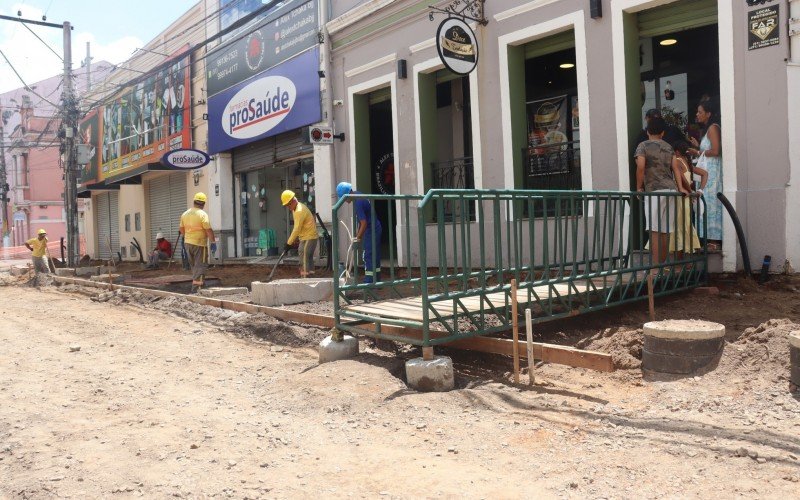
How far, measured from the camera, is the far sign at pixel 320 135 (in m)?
13.1

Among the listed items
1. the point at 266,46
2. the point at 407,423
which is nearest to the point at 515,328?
the point at 407,423

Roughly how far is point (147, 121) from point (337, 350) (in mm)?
20034

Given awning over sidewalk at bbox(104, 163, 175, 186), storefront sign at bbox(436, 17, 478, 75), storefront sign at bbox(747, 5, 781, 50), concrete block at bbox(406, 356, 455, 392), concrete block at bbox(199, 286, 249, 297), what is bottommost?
concrete block at bbox(406, 356, 455, 392)

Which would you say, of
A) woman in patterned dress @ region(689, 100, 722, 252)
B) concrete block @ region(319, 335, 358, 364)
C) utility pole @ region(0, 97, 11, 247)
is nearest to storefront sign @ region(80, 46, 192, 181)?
utility pole @ region(0, 97, 11, 247)

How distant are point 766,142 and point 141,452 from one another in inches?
283

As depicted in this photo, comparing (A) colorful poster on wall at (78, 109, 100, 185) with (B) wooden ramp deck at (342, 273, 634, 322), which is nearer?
(B) wooden ramp deck at (342, 273, 634, 322)

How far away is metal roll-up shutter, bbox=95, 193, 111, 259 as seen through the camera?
92.9ft

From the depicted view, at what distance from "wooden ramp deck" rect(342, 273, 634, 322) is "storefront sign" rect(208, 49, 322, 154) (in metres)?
9.05

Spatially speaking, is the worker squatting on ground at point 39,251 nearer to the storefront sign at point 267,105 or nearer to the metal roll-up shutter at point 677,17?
the storefront sign at point 267,105

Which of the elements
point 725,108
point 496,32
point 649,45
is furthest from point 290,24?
point 725,108

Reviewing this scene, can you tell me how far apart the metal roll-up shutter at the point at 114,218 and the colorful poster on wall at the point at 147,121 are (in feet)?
3.54

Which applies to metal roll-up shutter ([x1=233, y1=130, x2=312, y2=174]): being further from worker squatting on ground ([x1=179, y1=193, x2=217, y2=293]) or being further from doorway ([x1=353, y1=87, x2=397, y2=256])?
worker squatting on ground ([x1=179, y1=193, x2=217, y2=293])

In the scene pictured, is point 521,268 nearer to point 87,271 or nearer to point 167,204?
point 87,271

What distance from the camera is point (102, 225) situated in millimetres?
28891
